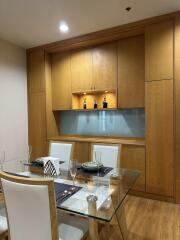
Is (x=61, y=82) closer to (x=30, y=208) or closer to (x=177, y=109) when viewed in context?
(x=177, y=109)

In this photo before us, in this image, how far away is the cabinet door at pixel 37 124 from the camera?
3992 mm

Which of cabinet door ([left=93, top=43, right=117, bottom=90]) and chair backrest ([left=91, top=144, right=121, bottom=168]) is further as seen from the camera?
cabinet door ([left=93, top=43, right=117, bottom=90])

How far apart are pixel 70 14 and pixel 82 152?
7.41 feet

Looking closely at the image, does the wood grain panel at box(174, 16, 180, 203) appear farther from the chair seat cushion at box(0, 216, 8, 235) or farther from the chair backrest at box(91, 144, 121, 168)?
the chair seat cushion at box(0, 216, 8, 235)

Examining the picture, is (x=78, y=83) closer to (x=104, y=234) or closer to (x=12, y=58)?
(x=12, y=58)

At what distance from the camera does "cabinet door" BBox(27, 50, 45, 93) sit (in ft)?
13.0

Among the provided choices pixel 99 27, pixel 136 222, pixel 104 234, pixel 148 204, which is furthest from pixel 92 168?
pixel 99 27

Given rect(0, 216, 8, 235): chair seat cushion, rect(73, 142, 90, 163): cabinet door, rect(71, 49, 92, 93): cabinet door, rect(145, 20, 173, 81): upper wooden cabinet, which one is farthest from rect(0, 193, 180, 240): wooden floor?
rect(71, 49, 92, 93): cabinet door

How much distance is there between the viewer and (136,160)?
9.99ft

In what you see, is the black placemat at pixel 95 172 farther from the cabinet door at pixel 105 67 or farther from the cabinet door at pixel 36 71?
the cabinet door at pixel 36 71

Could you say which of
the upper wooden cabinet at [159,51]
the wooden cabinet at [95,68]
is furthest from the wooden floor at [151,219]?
the wooden cabinet at [95,68]

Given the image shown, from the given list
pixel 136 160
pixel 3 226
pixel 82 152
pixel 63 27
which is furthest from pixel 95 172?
pixel 63 27

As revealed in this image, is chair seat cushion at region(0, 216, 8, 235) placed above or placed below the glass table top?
below

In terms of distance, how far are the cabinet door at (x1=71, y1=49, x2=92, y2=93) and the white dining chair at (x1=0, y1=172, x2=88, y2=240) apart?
2.73 metres
